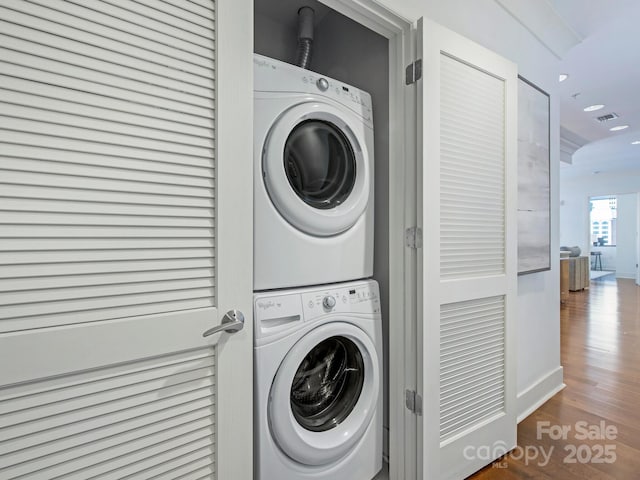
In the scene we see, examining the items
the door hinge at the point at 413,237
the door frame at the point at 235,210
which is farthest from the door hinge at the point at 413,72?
the door frame at the point at 235,210

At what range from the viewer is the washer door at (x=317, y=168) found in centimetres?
122

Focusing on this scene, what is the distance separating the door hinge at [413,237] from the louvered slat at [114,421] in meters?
0.91

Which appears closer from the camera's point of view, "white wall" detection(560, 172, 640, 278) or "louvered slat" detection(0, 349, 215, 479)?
"louvered slat" detection(0, 349, 215, 479)

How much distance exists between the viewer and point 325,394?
57.2 inches

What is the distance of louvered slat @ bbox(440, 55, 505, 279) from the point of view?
1479mm

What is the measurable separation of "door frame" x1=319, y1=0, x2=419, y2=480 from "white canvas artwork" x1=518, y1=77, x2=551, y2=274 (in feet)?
3.23

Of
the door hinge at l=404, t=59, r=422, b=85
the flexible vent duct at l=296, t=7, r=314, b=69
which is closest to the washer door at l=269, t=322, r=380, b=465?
the door hinge at l=404, t=59, r=422, b=85

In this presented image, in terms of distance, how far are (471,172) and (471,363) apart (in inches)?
35.6

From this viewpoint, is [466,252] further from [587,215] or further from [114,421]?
[587,215]

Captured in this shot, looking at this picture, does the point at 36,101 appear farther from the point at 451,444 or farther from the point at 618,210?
the point at 618,210

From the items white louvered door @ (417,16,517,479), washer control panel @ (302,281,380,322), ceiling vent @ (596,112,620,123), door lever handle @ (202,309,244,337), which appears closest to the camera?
door lever handle @ (202,309,244,337)

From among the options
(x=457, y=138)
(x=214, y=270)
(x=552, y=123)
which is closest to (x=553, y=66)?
(x=552, y=123)

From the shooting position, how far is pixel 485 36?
5.92 ft

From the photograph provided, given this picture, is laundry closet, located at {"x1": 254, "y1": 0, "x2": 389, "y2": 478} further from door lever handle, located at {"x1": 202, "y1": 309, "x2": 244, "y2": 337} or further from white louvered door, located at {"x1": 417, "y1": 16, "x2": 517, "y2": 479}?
door lever handle, located at {"x1": 202, "y1": 309, "x2": 244, "y2": 337}
